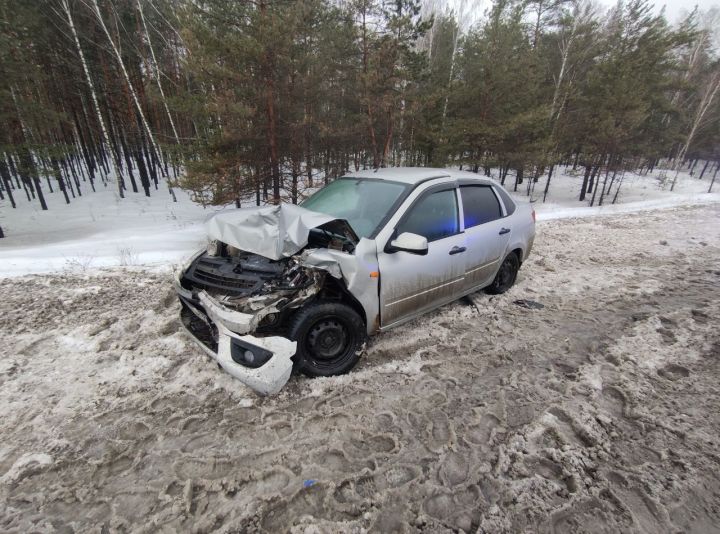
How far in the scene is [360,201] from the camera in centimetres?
324

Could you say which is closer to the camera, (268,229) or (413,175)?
(268,229)

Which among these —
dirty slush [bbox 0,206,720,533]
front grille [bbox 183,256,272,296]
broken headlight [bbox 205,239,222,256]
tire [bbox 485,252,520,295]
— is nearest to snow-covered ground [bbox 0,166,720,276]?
dirty slush [bbox 0,206,720,533]

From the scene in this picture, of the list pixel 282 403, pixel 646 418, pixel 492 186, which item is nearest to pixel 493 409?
pixel 646 418

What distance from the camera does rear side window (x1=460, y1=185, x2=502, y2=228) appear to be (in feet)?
11.5

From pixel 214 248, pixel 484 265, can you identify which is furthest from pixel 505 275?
pixel 214 248

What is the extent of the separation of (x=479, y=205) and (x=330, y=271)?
7.18ft

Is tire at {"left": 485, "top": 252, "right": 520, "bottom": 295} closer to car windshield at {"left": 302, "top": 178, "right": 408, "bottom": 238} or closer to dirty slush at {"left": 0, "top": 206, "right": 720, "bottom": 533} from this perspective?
dirty slush at {"left": 0, "top": 206, "right": 720, "bottom": 533}

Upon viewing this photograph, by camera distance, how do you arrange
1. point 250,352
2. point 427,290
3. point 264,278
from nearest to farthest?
point 250,352, point 264,278, point 427,290

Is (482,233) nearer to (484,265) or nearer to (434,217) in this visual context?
(484,265)

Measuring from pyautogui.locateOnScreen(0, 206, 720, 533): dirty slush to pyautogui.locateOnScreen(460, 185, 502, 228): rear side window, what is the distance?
3.90 ft

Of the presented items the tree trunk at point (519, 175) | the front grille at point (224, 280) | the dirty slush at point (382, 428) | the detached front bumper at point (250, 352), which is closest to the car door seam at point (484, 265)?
the dirty slush at point (382, 428)

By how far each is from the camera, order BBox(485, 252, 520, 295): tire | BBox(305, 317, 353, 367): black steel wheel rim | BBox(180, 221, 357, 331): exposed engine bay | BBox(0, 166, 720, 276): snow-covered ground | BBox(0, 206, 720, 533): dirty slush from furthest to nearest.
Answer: BBox(0, 166, 720, 276): snow-covered ground
BBox(485, 252, 520, 295): tire
BBox(305, 317, 353, 367): black steel wheel rim
BBox(180, 221, 357, 331): exposed engine bay
BBox(0, 206, 720, 533): dirty slush

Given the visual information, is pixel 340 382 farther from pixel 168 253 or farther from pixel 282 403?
pixel 168 253

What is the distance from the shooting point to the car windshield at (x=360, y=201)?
2953mm
